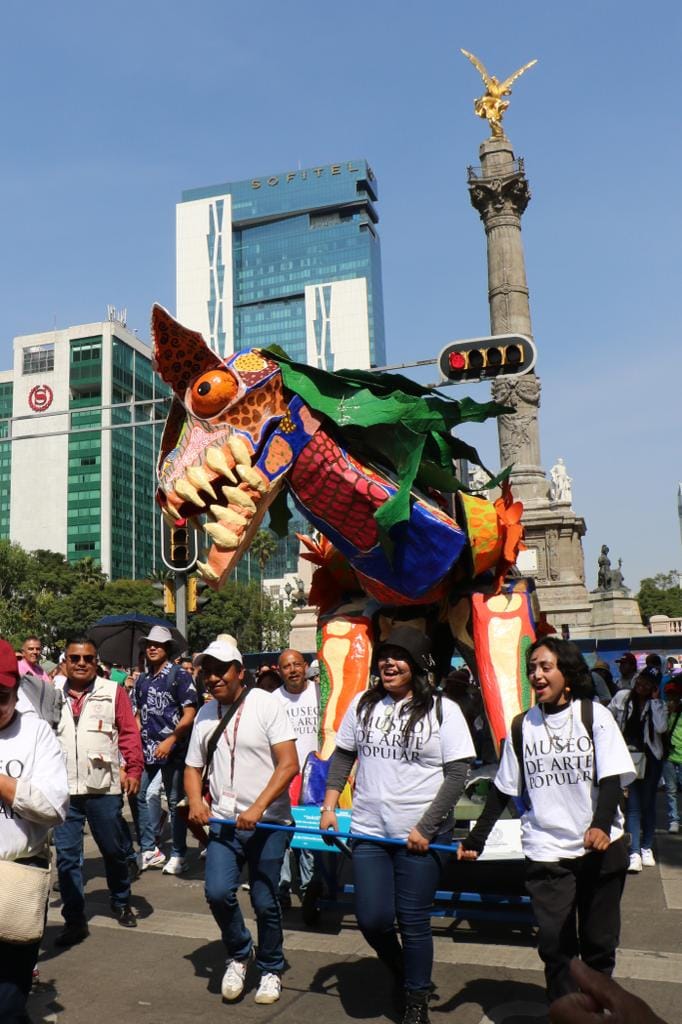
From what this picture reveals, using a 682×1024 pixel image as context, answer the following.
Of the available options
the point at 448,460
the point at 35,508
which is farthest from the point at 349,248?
the point at 448,460

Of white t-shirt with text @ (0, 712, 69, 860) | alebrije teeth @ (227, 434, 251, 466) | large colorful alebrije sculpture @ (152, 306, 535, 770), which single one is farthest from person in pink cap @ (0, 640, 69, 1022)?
alebrije teeth @ (227, 434, 251, 466)

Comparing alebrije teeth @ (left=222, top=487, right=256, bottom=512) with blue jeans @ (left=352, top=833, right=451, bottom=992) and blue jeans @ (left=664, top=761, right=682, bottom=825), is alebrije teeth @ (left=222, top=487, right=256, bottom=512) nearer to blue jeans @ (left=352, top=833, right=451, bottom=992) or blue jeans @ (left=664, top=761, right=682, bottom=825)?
blue jeans @ (left=352, top=833, right=451, bottom=992)

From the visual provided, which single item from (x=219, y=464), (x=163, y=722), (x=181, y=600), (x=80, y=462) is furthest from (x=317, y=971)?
(x=80, y=462)

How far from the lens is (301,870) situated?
6598 mm

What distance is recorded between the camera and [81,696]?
637 cm

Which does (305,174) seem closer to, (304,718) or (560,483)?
(560,483)

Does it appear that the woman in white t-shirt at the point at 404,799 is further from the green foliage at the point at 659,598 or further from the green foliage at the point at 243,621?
the green foliage at the point at 659,598

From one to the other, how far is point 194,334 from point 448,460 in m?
2.10

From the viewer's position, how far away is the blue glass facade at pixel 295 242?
15562 cm

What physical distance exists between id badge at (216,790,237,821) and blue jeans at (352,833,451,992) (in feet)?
2.38

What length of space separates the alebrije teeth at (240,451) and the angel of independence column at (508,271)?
31.8 metres

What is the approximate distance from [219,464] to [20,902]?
11.7ft

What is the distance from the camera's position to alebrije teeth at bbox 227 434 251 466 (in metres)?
6.48

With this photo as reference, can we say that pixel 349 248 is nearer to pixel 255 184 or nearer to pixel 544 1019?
pixel 255 184
